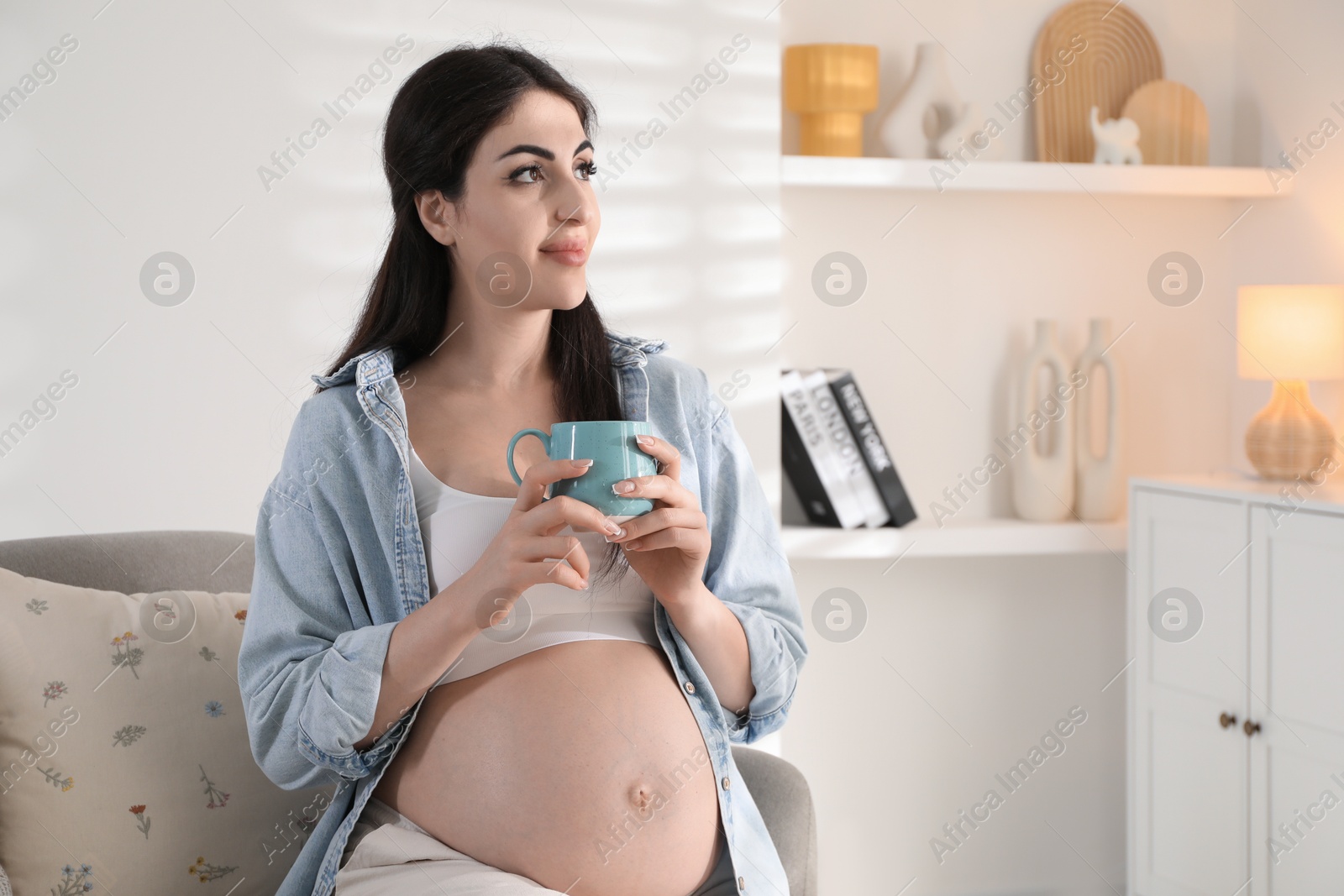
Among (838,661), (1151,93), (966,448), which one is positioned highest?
(1151,93)

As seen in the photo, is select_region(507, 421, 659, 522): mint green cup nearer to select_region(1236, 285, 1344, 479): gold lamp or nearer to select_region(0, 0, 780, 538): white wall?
select_region(0, 0, 780, 538): white wall

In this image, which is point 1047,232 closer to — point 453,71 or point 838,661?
point 838,661

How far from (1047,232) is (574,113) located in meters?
1.69

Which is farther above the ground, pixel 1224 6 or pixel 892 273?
pixel 1224 6

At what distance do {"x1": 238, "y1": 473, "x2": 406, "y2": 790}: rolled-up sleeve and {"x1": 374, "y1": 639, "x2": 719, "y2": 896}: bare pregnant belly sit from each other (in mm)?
69

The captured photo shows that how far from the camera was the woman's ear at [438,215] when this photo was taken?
134cm

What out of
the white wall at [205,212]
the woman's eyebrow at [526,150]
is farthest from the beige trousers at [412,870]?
the white wall at [205,212]

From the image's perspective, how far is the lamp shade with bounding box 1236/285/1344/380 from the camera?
2160 mm

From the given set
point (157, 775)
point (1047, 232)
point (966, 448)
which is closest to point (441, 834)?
point (157, 775)

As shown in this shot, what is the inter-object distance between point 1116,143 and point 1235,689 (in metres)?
1.23

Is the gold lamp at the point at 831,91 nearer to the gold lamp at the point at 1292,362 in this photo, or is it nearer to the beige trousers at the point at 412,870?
the gold lamp at the point at 1292,362

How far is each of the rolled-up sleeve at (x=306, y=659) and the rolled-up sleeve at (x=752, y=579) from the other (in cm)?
41

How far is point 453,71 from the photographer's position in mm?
1308

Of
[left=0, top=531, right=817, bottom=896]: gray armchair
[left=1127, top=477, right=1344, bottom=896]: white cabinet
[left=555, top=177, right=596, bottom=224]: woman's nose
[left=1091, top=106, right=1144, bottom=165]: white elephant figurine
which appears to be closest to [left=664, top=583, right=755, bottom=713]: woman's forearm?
[left=0, top=531, right=817, bottom=896]: gray armchair
